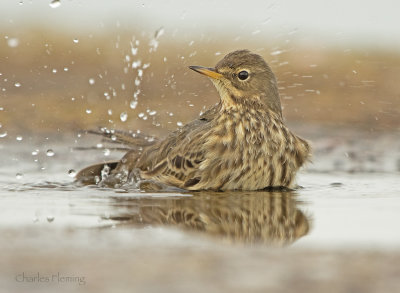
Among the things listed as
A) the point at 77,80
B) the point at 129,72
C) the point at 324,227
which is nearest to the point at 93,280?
the point at 324,227

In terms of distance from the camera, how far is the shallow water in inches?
176

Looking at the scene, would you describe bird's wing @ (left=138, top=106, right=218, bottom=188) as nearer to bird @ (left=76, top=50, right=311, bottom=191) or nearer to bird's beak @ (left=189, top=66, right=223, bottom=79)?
bird @ (left=76, top=50, right=311, bottom=191)

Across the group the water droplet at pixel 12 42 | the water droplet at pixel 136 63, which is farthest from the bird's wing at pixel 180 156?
the water droplet at pixel 12 42

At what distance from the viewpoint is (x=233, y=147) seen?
7.72 meters

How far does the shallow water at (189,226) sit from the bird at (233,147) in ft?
0.75

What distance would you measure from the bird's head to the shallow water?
963 millimetres

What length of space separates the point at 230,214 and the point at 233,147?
1.66m

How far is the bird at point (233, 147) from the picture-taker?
765 centimetres

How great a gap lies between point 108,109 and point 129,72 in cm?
288

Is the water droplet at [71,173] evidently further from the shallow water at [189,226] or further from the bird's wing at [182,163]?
the bird's wing at [182,163]

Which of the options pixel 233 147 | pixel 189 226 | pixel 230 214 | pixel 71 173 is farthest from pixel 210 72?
pixel 189 226

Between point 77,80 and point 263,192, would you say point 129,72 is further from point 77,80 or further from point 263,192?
point 263,192

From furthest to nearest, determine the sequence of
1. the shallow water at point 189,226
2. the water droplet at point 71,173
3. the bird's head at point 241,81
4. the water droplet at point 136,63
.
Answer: the water droplet at point 136,63 → the water droplet at point 71,173 → the bird's head at point 241,81 → the shallow water at point 189,226

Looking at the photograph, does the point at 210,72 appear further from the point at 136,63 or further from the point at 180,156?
the point at 136,63
